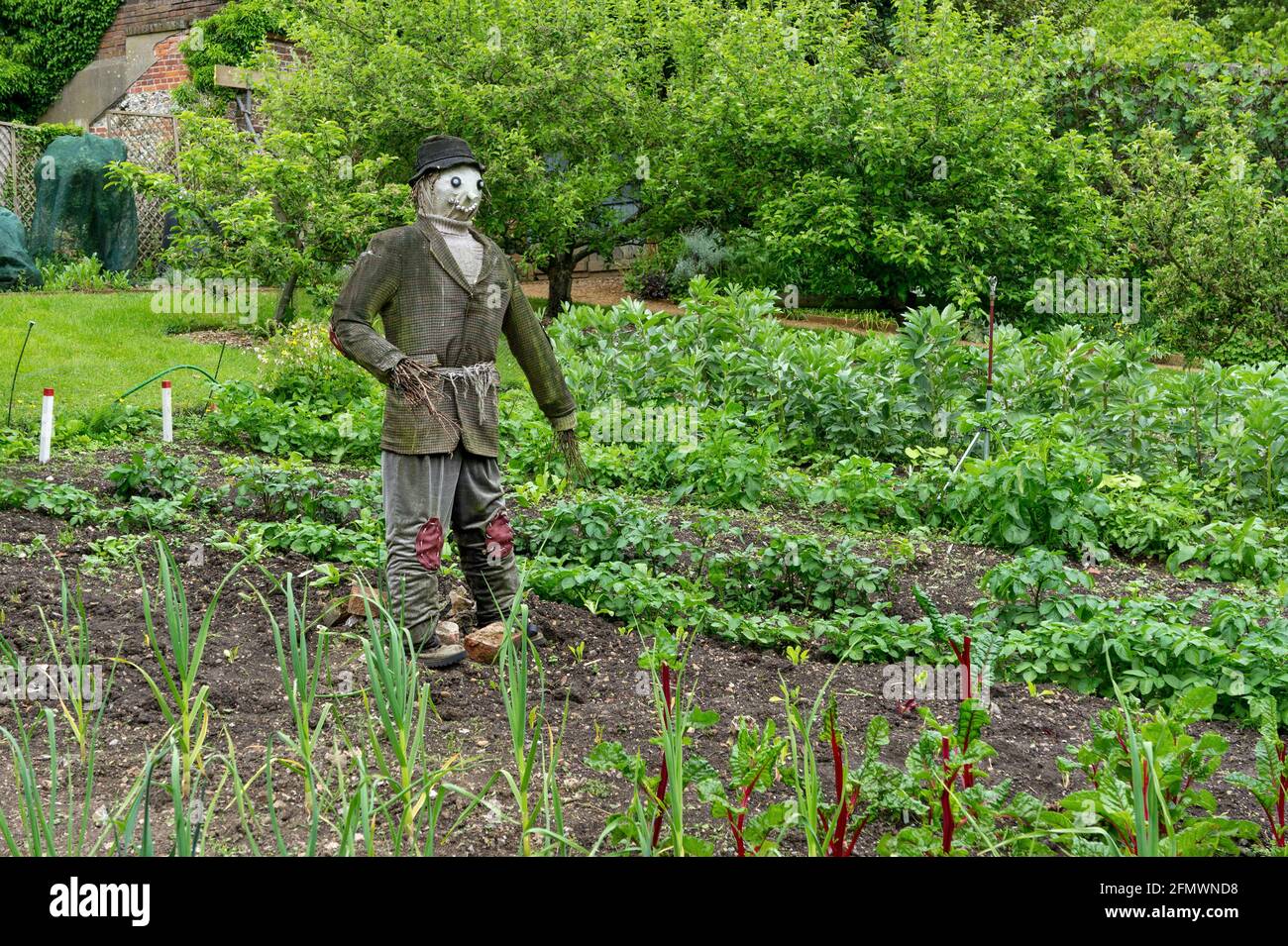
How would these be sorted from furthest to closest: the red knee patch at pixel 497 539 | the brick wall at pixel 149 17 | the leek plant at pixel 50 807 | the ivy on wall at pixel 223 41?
the brick wall at pixel 149 17 → the ivy on wall at pixel 223 41 → the red knee patch at pixel 497 539 → the leek plant at pixel 50 807

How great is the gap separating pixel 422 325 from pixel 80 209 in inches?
465

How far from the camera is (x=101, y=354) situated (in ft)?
34.0

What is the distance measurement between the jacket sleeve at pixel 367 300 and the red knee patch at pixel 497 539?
2.00 feet

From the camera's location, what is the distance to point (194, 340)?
11188 millimetres

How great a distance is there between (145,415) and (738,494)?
12.5 feet

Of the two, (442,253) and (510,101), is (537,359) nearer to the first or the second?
(442,253)

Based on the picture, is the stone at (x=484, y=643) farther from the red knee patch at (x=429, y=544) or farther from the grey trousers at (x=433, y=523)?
the red knee patch at (x=429, y=544)

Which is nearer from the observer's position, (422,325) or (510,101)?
(422,325)

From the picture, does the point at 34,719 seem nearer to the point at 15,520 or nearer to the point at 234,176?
the point at 15,520

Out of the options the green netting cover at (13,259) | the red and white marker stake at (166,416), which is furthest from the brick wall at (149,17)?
the red and white marker stake at (166,416)

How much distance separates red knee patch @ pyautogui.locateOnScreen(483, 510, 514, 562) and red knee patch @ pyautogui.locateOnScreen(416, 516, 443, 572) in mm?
218

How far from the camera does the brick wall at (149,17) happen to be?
698 inches

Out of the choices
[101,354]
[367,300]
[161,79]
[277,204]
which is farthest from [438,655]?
[161,79]
